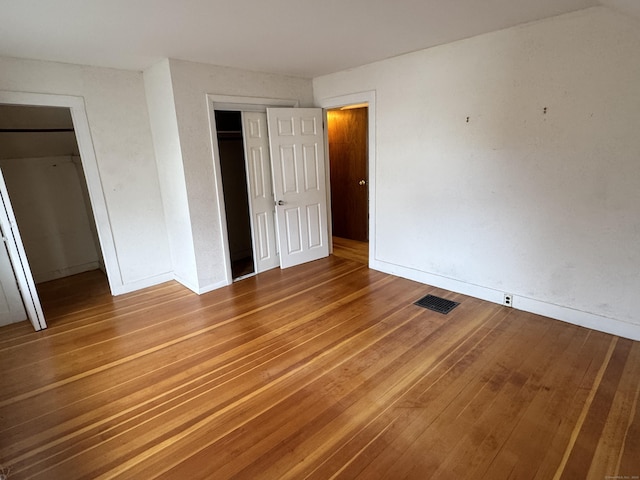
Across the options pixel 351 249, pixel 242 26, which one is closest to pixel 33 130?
pixel 242 26

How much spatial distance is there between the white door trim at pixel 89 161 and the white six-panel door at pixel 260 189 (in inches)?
63.8

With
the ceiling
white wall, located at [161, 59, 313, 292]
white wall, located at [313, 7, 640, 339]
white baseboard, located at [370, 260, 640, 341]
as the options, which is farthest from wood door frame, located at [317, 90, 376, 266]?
white wall, located at [161, 59, 313, 292]

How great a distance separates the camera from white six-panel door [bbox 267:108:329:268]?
4191 mm

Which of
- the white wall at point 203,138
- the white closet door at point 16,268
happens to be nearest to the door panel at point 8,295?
the white closet door at point 16,268

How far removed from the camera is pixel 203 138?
11.8ft

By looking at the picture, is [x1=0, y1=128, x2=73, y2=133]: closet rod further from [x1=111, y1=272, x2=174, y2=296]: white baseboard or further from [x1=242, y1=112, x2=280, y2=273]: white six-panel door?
[x1=242, y1=112, x2=280, y2=273]: white six-panel door

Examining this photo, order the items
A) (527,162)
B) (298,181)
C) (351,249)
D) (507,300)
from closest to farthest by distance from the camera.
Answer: (527,162), (507,300), (298,181), (351,249)

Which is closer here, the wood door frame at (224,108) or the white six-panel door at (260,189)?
the wood door frame at (224,108)

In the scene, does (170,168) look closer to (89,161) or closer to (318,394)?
(89,161)

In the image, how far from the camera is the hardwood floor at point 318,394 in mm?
1718

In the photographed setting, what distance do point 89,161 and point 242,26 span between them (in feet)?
7.57

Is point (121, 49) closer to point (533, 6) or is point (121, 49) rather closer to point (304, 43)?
point (304, 43)

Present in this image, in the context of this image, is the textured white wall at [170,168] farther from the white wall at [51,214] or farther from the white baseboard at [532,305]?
the white baseboard at [532,305]

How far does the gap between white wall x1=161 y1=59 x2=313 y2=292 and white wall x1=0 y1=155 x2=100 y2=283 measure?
6.72 feet
